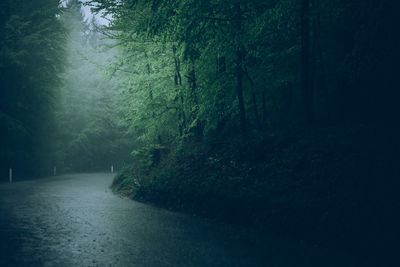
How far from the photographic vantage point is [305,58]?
33.8 feet

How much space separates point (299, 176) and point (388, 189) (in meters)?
2.31

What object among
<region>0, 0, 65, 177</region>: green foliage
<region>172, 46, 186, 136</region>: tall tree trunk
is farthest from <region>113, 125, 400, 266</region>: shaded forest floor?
<region>0, 0, 65, 177</region>: green foliage

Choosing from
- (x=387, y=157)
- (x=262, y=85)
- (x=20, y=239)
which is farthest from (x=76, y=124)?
(x=387, y=157)

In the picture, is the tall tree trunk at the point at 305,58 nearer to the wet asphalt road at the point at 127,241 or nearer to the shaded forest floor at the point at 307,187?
the shaded forest floor at the point at 307,187

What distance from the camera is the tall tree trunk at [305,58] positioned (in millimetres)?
9766

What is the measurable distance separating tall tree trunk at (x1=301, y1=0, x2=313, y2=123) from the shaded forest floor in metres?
0.88

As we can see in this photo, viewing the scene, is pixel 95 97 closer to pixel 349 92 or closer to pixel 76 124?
pixel 76 124

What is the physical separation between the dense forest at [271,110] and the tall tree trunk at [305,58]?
0.04 meters

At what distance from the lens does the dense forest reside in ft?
22.7

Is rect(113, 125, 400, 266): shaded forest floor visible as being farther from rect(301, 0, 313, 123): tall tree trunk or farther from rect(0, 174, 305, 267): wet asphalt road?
rect(301, 0, 313, 123): tall tree trunk

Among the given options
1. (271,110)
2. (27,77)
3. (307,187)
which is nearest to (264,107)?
(271,110)

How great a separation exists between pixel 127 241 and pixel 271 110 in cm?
1004

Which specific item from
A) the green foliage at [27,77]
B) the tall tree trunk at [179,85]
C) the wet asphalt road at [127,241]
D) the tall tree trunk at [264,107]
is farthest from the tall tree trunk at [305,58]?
the green foliage at [27,77]

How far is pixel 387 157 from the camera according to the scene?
7.45 m
